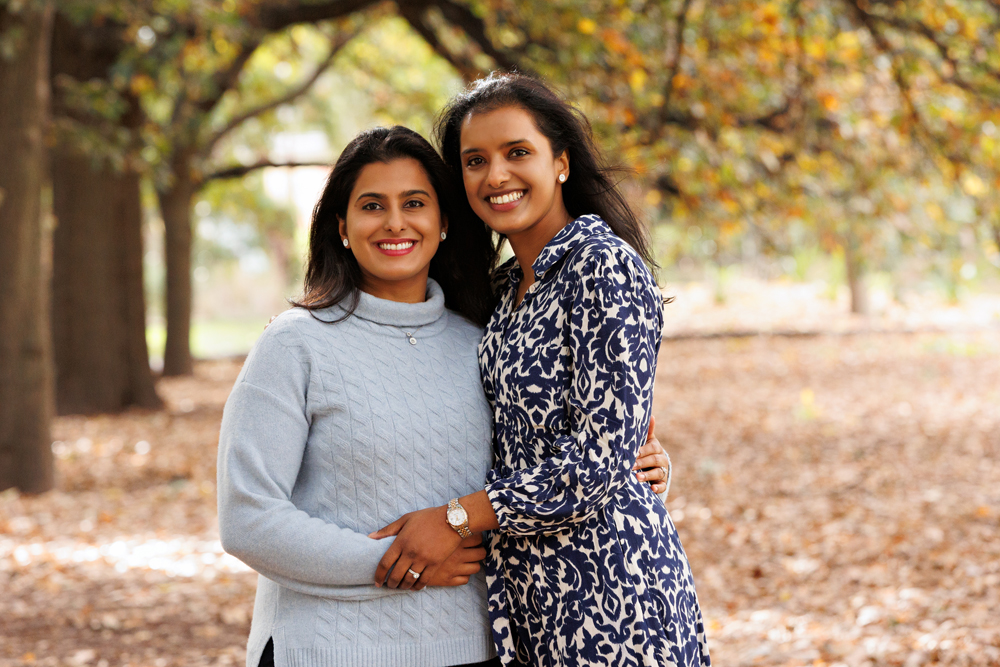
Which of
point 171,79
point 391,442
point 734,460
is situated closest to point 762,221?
point 734,460

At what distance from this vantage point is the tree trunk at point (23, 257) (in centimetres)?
678

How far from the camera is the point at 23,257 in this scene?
684 centimetres

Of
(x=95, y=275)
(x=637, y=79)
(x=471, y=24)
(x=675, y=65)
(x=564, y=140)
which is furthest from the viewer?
(x=95, y=275)

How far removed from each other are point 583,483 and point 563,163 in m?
0.90

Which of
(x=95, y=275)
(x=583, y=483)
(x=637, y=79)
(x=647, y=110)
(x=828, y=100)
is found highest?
(x=637, y=79)

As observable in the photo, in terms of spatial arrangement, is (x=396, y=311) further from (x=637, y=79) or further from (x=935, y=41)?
(x=935, y=41)

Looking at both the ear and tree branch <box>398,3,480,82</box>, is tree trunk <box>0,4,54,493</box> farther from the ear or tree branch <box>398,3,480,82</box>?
the ear

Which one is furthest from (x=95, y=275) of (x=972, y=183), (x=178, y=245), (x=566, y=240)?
(x=566, y=240)

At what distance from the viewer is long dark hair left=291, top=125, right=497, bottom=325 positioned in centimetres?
235

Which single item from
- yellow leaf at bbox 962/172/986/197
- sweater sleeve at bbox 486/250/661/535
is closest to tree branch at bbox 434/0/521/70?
yellow leaf at bbox 962/172/986/197

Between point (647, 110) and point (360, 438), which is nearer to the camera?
point (360, 438)

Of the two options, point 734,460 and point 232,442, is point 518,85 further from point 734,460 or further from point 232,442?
point 734,460

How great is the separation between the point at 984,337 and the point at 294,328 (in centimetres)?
1587

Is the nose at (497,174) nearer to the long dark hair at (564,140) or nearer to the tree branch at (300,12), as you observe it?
the long dark hair at (564,140)
